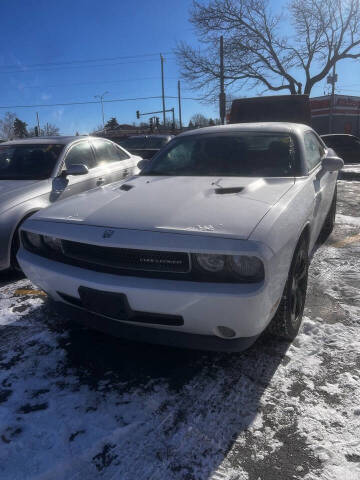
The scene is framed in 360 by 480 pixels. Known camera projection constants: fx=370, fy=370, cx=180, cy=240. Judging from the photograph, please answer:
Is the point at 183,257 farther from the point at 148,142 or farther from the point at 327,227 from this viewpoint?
the point at 148,142

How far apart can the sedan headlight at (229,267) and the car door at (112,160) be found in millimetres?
3429

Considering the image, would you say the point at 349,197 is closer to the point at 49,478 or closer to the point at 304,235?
the point at 304,235

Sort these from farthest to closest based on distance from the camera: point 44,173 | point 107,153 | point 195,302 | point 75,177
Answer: point 107,153, point 75,177, point 44,173, point 195,302

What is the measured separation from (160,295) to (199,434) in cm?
69

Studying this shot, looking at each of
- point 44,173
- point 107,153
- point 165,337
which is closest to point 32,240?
point 165,337

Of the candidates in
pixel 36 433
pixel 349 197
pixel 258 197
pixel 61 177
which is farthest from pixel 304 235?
pixel 349 197

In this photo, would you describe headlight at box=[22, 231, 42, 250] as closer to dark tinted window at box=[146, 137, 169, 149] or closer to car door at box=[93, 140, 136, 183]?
car door at box=[93, 140, 136, 183]

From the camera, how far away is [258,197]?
7.59ft

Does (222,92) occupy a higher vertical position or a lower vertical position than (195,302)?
higher

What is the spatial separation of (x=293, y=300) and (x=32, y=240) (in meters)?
1.79

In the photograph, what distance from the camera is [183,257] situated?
6.28ft

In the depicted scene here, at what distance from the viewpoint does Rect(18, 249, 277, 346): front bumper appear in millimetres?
1792

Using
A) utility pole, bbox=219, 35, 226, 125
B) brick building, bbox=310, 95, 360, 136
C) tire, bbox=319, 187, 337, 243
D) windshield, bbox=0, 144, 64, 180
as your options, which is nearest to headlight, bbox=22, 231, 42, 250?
windshield, bbox=0, 144, 64, 180

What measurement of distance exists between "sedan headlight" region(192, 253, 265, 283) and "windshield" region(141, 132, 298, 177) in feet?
3.99
